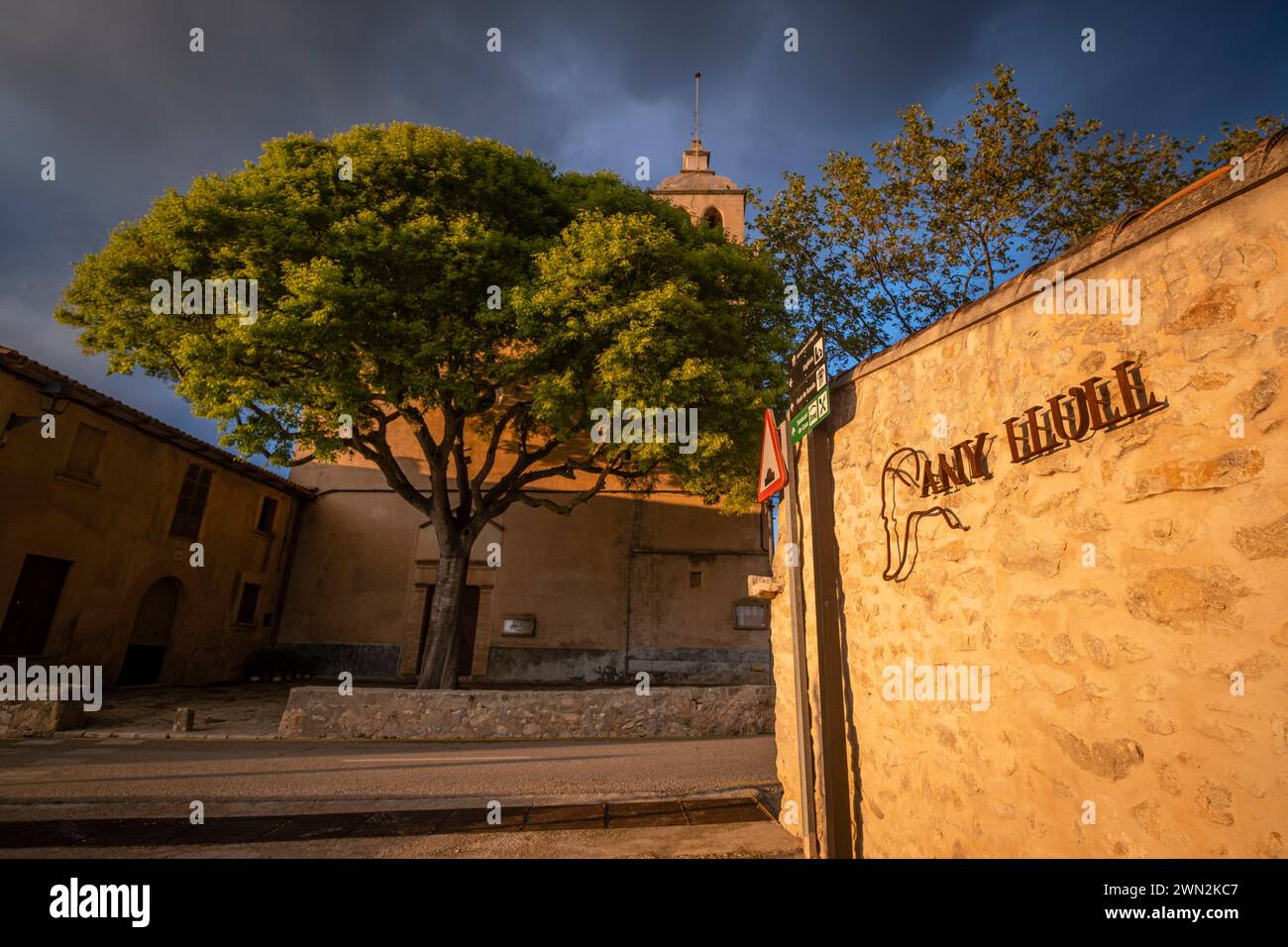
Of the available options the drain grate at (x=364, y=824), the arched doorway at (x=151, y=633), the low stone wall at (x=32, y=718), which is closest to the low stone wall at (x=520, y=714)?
the low stone wall at (x=32, y=718)

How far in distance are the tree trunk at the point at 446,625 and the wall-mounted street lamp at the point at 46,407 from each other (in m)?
7.65

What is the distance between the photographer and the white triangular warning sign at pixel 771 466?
142 inches

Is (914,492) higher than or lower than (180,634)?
higher

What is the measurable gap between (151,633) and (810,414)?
18.1 m

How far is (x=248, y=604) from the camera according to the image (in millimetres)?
17703

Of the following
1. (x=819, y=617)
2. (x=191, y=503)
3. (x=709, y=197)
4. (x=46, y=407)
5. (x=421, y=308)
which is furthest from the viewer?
(x=709, y=197)

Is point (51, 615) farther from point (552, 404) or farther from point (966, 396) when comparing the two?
point (966, 396)

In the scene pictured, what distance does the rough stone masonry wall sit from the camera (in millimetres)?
1986

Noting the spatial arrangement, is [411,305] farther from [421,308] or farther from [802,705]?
[802,705]

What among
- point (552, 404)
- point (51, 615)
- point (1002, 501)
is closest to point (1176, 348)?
point (1002, 501)

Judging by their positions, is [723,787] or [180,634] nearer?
[723,787]

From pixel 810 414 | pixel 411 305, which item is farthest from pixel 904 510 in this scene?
pixel 411 305

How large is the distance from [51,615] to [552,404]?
11.3 metres
